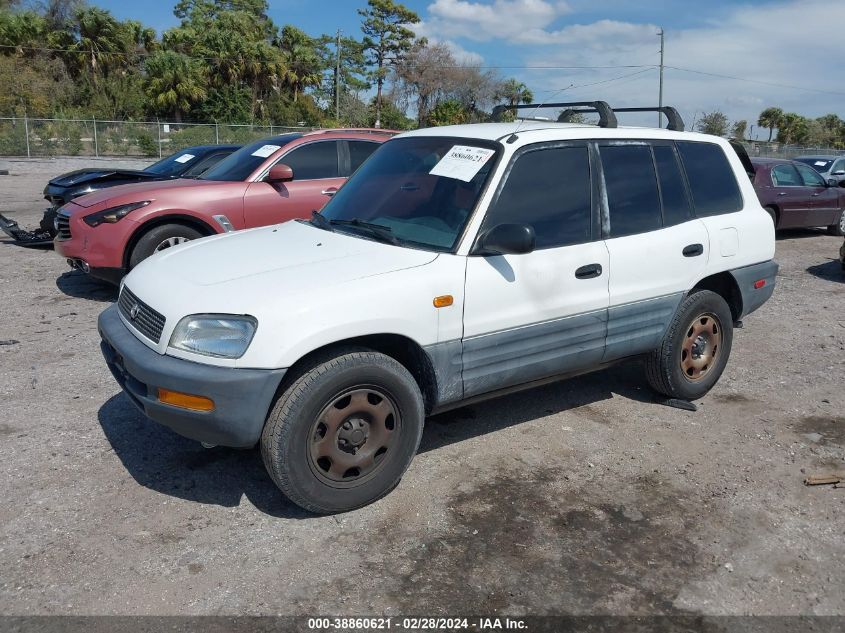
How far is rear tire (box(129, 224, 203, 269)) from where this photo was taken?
7.21 metres

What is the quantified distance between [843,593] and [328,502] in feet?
7.52

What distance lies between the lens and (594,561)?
3.28m

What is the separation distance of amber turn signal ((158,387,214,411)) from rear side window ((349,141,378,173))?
5.54 m

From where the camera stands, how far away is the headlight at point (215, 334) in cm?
325

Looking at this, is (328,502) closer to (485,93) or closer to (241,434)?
(241,434)

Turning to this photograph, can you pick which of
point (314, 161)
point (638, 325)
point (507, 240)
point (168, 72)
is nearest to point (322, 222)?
point (507, 240)

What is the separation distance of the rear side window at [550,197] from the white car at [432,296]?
0.01 meters

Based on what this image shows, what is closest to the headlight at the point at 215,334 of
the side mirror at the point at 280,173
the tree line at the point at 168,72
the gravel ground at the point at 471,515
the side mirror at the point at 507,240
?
the gravel ground at the point at 471,515

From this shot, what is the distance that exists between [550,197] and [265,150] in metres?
4.83

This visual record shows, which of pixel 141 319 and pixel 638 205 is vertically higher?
pixel 638 205

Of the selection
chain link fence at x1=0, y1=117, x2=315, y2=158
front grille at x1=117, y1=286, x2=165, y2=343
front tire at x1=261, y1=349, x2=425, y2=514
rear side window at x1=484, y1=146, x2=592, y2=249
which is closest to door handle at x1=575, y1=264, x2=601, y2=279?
rear side window at x1=484, y1=146, x2=592, y2=249

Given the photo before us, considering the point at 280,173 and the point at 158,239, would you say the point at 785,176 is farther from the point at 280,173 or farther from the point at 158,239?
the point at 158,239

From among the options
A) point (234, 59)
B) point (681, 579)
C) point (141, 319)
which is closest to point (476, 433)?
point (681, 579)

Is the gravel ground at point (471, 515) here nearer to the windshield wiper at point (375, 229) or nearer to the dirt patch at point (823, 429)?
the dirt patch at point (823, 429)
